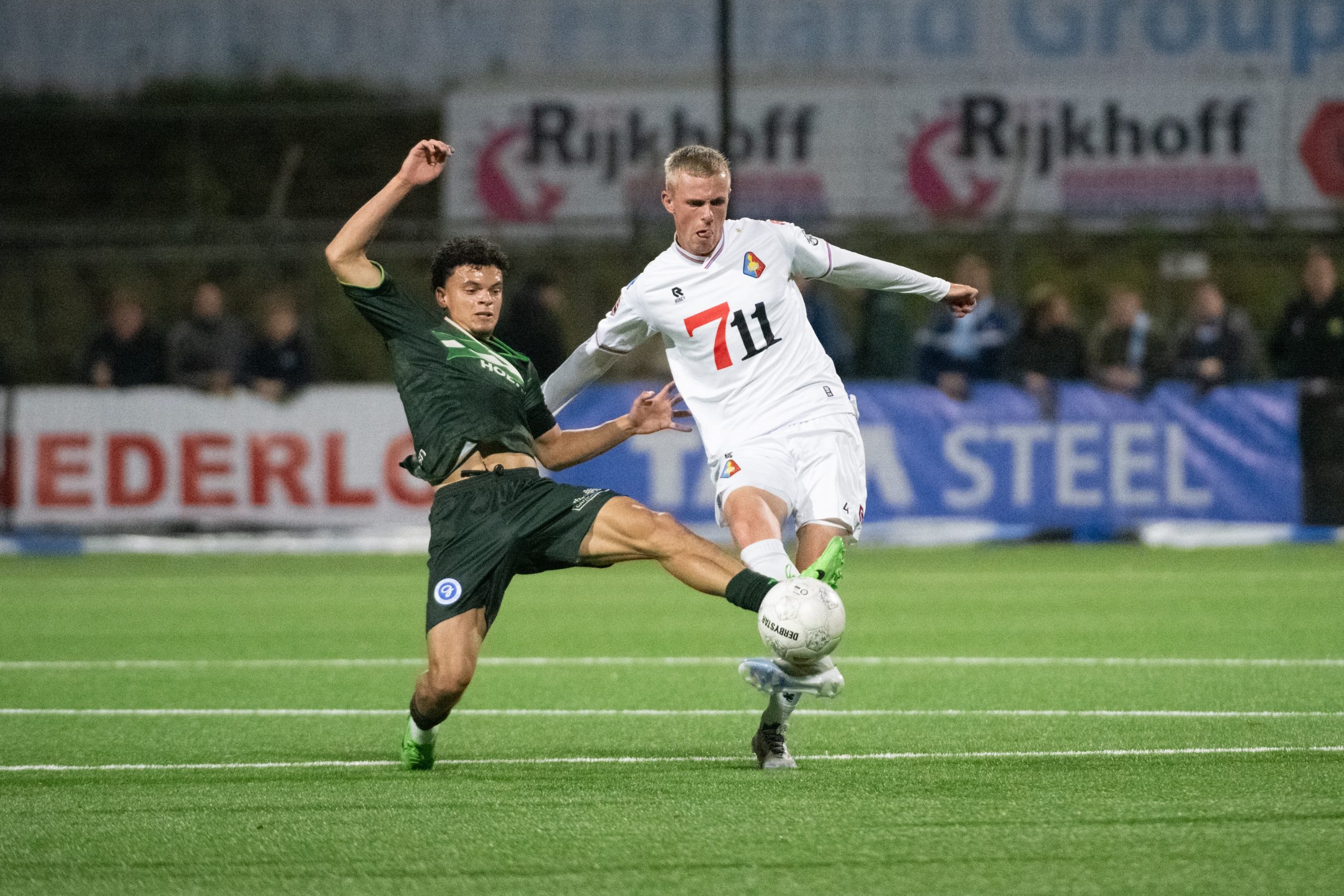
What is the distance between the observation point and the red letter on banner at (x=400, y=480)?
17.8m

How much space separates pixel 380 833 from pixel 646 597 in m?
8.70

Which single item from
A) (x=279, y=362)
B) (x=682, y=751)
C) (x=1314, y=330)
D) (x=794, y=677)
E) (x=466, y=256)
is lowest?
(x=682, y=751)

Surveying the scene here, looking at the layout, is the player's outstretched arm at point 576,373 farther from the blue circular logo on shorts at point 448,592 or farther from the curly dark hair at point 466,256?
the blue circular logo on shorts at point 448,592

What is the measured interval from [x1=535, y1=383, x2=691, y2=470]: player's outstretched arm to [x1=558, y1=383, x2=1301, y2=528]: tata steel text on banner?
378 inches

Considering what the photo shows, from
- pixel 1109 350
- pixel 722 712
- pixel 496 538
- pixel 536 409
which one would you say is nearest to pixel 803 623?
pixel 496 538

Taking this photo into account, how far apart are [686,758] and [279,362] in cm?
1187

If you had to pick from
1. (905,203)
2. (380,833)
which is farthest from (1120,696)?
(905,203)

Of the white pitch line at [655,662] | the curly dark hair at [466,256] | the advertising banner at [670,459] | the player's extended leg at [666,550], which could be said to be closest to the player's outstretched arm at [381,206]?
the curly dark hair at [466,256]

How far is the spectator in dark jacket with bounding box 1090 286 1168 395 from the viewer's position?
1770 cm

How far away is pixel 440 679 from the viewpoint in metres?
6.95

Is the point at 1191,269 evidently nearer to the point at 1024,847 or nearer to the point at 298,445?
the point at 298,445

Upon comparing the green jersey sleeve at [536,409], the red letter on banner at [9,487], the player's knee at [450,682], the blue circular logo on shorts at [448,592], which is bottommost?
the red letter on banner at [9,487]

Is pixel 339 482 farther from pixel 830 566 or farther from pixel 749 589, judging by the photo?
pixel 830 566

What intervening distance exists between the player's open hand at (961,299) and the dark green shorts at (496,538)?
1.58m
